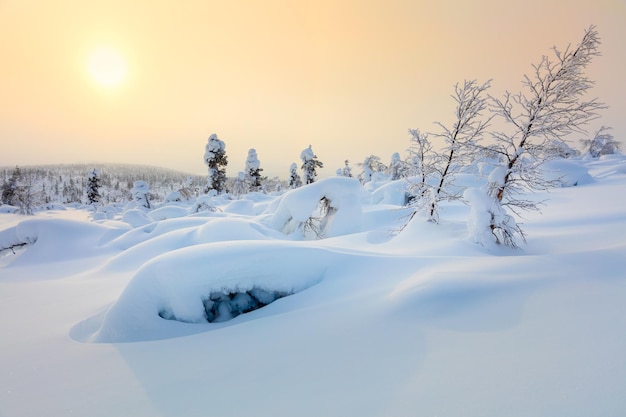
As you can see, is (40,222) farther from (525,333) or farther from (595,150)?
(595,150)

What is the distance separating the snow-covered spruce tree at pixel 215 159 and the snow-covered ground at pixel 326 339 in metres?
30.9

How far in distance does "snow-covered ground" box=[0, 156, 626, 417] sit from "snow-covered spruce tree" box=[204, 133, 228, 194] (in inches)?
1218

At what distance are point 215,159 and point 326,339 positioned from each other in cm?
3541

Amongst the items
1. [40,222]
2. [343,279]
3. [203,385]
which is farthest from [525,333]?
[40,222]

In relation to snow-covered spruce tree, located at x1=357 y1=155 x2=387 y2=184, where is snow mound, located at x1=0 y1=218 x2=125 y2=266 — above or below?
below

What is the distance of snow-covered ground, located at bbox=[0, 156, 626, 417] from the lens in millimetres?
1710

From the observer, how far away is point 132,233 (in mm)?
12961

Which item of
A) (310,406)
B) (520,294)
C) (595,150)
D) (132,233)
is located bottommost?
(132,233)

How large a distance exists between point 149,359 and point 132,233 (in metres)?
12.3

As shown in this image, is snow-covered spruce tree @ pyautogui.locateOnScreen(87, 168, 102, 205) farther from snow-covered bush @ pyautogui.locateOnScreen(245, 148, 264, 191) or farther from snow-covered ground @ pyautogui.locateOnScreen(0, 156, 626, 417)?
snow-covered ground @ pyautogui.locateOnScreen(0, 156, 626, 417)

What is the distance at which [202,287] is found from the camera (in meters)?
3.71

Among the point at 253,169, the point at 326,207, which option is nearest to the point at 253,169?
the point at 253,169

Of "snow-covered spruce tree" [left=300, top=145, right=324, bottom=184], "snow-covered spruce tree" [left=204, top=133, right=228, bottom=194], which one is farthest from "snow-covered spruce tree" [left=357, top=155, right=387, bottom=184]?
"snow-covered spruce tree" [left=204, top=133, right=228, bottom=194]

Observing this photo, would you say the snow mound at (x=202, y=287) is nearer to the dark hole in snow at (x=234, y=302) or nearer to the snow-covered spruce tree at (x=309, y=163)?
the dark hole in snow at (x=234, y=302)
